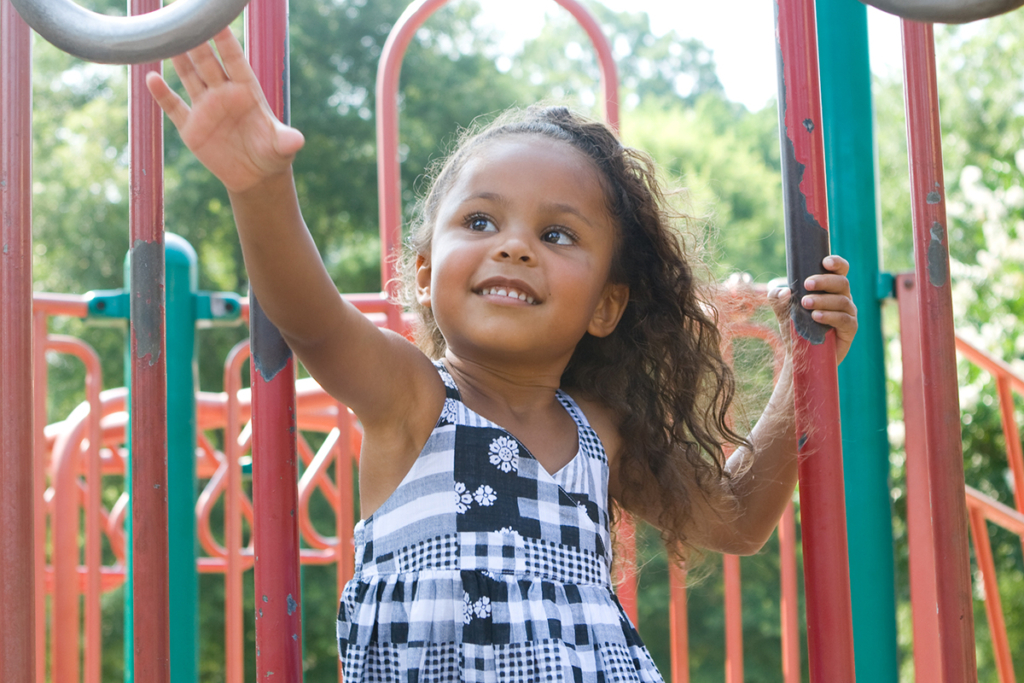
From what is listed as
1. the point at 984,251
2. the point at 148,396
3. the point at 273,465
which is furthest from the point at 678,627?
the point at 984,251

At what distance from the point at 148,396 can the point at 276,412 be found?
0.44 feet

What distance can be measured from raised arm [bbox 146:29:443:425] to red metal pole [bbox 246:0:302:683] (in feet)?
0.13

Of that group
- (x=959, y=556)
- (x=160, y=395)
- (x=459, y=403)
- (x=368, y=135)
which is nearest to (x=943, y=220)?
(x=959, y=556)

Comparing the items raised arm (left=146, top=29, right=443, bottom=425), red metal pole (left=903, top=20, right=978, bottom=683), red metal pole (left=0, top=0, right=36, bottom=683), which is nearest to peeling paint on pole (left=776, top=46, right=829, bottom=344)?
red metal pole (left=903, top=20, right=978, bottom=683)

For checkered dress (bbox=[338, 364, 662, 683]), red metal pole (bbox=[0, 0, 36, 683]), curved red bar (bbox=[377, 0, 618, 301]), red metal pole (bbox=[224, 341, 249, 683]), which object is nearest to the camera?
red metal pole (bbox=[0, 0, 36, 683])

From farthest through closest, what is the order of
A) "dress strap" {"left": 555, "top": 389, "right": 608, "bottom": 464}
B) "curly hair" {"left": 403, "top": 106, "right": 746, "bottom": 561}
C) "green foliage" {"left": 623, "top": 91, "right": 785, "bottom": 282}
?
1. "green foliage" {"left": 623, "top": 91, "right": 785, "bottom": 282}
2. "curly hair" {"left": 403, "top": 106, "right": 746, "bottom": 561}
3. "dress strap" {"left": 555, "top": 389, "right": 608, "bottom": 464}

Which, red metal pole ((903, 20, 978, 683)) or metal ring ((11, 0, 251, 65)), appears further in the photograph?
red metal pole ((903, 20, 978, 683))

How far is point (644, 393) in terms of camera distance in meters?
1.66

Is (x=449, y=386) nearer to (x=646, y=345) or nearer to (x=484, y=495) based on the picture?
(x=484, y=495)

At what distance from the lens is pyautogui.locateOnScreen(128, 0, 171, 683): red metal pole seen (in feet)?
3.50

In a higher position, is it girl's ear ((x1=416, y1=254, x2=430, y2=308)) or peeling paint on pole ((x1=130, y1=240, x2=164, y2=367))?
girl's ear ((x1=416, y1=254, x2=430, y2=308))

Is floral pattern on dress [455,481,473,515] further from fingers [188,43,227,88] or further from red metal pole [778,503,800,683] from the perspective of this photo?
red metal pole [778,503,800,683]

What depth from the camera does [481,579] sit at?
1.25 meters

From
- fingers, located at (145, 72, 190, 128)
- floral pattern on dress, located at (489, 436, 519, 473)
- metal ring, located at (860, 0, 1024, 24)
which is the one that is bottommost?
floral pattern on dress, located at (489, 436, 519, 473)
